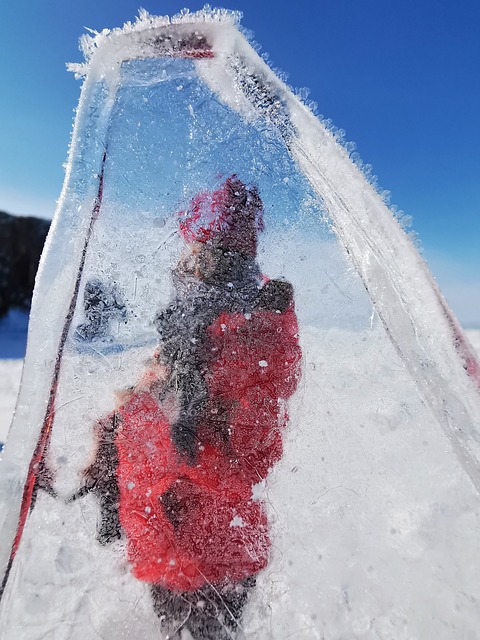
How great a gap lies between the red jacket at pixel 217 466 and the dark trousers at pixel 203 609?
0.02 meters

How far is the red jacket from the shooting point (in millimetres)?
1094

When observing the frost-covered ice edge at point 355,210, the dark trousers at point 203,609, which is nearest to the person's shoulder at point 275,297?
the frost-covered ice edge at point 355,210

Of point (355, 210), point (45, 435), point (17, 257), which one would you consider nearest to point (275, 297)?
point (355, 210)

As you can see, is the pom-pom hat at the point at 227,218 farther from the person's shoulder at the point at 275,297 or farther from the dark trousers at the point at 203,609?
the dark trousers at the point at 203,609

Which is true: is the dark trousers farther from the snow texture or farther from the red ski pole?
the red ski pole

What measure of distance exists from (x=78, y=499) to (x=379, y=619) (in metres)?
0.82

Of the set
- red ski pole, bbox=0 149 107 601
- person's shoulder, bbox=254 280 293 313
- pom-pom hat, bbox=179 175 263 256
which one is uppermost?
pom-pom hat, bbox=179 175 263 256

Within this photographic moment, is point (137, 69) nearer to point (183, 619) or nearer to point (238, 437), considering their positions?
point (238, 437)

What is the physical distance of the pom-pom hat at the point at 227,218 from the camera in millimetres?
1205

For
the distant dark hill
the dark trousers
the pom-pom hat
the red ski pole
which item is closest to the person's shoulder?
the pom-pom hat

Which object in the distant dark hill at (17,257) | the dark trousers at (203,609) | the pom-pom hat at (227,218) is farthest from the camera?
the distant dark hill at (17,257)

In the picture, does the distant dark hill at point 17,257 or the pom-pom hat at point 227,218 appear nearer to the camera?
the pom-pom hat at point 227,218

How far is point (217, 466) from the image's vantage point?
45.0 inches

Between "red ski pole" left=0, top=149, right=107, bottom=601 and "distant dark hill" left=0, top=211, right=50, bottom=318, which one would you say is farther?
"distant dark hill" left=0, top=211, right=50, bottom=318
